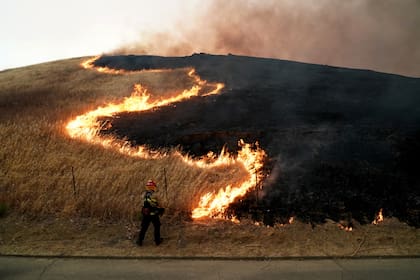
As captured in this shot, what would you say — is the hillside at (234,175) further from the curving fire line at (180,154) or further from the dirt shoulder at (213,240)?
the curving fire line at (180,154)

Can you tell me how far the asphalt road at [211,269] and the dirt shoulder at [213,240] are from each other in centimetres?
44

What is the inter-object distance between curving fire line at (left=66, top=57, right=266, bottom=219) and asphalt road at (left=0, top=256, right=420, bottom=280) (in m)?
3.26

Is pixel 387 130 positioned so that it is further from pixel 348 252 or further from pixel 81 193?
pixel 81 193

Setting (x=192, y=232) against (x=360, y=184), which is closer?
(x=192, y=232)

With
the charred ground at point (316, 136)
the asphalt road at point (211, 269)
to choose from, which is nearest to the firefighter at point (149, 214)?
the asphalt road at point (211, 269)

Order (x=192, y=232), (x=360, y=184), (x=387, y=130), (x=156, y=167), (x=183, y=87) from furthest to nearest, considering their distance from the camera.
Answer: (x=183, y=87) < (x=387, y=130) < (x=156, y=167) < (x=360, y=184) < (x=192, y=232)

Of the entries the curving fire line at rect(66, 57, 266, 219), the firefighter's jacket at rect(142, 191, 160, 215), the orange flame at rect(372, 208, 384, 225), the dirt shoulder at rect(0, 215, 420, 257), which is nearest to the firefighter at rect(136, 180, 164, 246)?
the firefighter's jacket at rect(142, 191, 160, 215)

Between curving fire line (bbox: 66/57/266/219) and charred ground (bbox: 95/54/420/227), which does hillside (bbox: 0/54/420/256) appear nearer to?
charred ground (bbox: 95/54/420/227)

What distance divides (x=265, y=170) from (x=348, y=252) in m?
5.88

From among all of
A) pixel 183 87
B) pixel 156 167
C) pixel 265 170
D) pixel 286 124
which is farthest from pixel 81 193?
pixel 183 87

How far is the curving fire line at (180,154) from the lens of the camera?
1256cm

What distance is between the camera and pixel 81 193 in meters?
13.3

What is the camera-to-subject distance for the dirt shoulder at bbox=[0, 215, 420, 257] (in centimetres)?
912

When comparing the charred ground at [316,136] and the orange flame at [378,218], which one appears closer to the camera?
the orange flame at [378,218]
